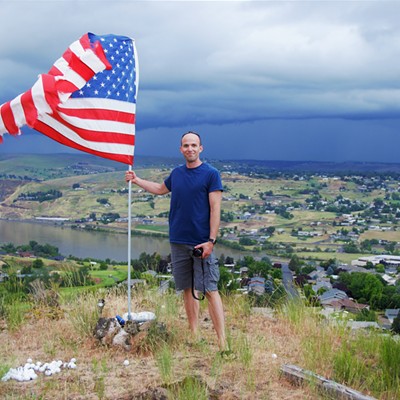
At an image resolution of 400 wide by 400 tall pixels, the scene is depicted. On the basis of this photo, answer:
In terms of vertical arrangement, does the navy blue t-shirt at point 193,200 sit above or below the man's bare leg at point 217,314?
above

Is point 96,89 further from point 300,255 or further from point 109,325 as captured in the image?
point 300,255

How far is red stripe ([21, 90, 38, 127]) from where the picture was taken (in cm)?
469

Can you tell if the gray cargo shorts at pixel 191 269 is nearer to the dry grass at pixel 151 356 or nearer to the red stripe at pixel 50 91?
the dry grass at pixel 151 356

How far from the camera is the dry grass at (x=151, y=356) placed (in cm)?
419

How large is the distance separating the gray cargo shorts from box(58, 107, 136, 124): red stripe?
1.21 m

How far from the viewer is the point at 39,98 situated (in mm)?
4750

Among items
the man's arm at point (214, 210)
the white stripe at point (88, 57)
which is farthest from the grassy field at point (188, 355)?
the white stripe at point (88, 57)

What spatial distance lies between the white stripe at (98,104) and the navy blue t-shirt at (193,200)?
2.92 ft

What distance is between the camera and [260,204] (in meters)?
82.2

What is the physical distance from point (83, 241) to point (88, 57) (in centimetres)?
4783

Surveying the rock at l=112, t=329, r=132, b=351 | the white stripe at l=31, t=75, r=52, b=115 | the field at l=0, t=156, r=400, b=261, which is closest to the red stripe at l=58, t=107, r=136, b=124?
the white stripe at l=31, t=75, r=52, b=115

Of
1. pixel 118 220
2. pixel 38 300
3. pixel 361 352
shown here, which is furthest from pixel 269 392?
pixel 118 220

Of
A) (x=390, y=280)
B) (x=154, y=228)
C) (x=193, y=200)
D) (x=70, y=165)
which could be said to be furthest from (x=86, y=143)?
(x=70, y=165)

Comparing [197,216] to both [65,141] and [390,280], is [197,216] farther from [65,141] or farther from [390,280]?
[390,280]
